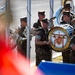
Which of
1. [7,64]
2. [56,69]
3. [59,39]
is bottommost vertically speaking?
[56,69]

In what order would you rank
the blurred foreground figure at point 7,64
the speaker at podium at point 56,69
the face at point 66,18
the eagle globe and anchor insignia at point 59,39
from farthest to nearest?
the face at point 66,18
the eagle globe and anchor insignia at point 59,39
the speaker at podium at point 56,69
the blurred foreground figure at point 7,64

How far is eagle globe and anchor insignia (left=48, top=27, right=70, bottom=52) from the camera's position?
16.7 feet


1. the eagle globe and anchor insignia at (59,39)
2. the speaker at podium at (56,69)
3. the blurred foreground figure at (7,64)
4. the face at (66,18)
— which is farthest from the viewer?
the face at (66,18)

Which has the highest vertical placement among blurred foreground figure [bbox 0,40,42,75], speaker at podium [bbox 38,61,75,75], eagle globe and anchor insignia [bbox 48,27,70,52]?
blurred foreground figure [bbox 0,40,42,75]

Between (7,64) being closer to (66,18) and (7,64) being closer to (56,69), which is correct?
(56,69)

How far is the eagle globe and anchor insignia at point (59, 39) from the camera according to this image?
5090mm

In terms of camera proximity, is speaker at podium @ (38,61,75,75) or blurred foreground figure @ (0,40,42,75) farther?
speaker at podium @ (38,61,75,75)

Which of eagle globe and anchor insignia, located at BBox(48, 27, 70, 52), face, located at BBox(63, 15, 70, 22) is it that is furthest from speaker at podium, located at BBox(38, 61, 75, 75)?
face, located at BBox(63, 15, 70, 22)

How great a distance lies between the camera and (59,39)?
5.19m

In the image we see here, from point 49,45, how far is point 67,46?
1.32ft

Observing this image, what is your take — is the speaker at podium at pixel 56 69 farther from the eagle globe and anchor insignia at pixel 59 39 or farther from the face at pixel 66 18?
the face at pixel 66 18

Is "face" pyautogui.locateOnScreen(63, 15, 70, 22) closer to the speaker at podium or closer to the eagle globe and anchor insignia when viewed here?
the eagle globe and anchor insignia

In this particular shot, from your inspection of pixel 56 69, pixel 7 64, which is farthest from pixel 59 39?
pixel 7 64

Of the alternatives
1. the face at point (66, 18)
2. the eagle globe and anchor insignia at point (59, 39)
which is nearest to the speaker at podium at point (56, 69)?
the eagle globe and anchor insignia at point (59, 39)
